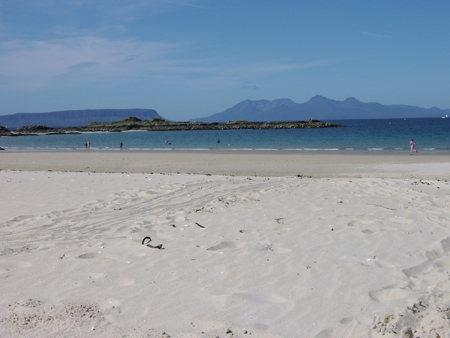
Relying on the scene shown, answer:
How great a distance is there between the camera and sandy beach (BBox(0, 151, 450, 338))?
10.4 feet

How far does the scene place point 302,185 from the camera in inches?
385

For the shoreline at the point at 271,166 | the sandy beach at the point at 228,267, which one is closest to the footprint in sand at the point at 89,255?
the sandy beach at the point at 228,267

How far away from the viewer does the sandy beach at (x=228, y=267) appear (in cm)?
317

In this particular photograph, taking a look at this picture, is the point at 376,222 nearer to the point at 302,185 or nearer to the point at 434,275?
the point at 434,275

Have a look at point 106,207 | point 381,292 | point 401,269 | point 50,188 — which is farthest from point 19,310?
point 50,188

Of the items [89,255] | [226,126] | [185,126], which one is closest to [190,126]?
[185,126]

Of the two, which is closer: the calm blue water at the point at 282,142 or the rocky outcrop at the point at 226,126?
the calm blue water at the point at 282,142

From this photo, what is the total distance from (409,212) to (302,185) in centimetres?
337

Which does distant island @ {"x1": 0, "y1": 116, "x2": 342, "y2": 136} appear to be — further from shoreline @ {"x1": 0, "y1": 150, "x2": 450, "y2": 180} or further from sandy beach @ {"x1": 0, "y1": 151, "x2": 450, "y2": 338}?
sandy beach @ {"x1": 0, "y1": 151, "x2": 450, "y2": 338}

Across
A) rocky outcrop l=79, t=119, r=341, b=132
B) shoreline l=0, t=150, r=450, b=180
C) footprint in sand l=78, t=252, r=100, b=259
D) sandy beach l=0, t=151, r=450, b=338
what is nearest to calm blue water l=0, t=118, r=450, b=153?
shoreline l=0, t=150, r=450, b=180

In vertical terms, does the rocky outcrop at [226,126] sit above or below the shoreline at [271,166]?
above

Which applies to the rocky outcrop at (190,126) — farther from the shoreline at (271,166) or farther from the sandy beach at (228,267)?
the sandy beach at (228,267)

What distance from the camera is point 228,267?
4.32m

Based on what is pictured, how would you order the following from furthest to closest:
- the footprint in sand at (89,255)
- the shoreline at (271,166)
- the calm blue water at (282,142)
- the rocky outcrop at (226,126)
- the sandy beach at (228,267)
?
the rocky outcrop at (226,126) < the calm blue water at (282,142) < the shoreline at (271,166) < the footprint in sand at (89,255) < the sandy beach at (228,267)
